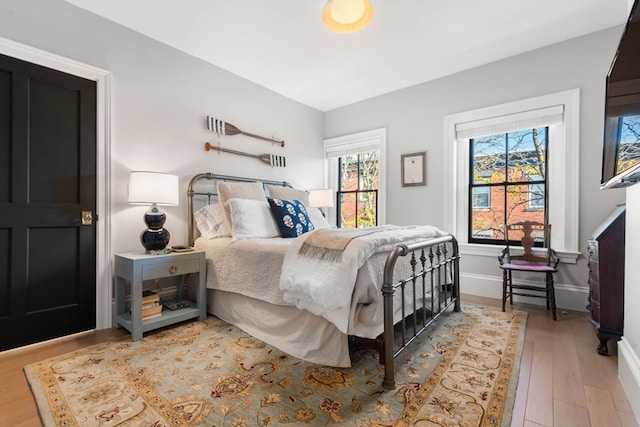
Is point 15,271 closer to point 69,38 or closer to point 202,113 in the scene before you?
point 69,38

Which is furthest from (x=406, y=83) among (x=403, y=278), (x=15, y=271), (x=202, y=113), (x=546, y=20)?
(x=15, y=271)

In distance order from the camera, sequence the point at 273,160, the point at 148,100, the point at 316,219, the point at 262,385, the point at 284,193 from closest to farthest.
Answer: the point at 262,385 → the point at 148,100 → the point at 316,219 → the point at 284,193 → the point at 273,160

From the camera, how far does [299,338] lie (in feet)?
6.38

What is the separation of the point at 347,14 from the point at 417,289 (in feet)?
6.76

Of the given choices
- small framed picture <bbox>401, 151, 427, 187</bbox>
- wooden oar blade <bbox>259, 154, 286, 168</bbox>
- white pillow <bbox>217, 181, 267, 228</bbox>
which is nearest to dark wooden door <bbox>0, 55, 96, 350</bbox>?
white pillow <bbox>217, 181, 267, 228</bbox>

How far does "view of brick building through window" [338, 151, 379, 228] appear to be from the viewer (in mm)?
4398

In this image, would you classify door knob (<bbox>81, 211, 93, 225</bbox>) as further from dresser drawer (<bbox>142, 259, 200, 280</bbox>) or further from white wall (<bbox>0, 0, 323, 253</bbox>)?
dresser drawer (<bbox>142, 259, 200, 280</bbox>)

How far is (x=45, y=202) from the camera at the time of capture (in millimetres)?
2207

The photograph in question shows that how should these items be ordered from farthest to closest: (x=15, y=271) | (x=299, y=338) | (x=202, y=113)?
(x=202, y=113) < (x=15, y=271) < (x=299, y=338)

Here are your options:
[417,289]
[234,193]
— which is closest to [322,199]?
[234,193]

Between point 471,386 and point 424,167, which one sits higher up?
point 424,167

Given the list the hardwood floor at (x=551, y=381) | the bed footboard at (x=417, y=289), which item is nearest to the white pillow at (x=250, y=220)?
the hardwood floor at (x=551, y=381)

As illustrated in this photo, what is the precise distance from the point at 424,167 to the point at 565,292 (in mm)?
1919

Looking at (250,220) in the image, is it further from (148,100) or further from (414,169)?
(414,169)
